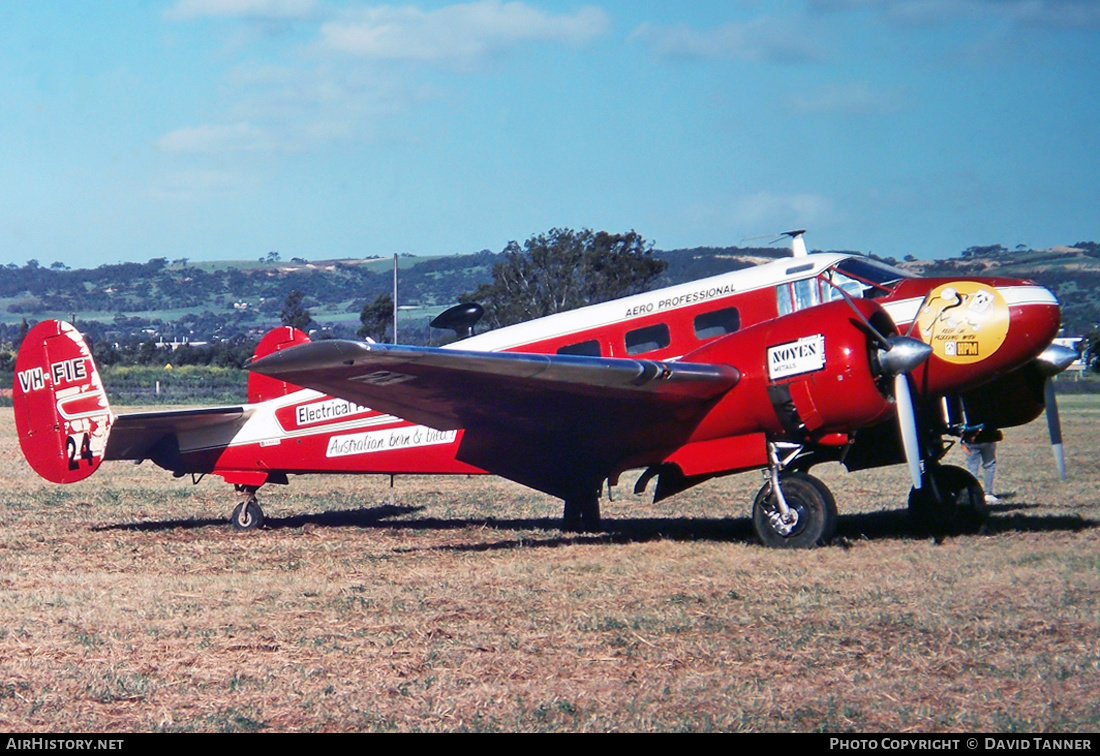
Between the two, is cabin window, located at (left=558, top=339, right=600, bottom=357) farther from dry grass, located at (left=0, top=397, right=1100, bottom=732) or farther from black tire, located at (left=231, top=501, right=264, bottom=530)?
black tire, located at (left=231, top=501, right=264, bottom=530)

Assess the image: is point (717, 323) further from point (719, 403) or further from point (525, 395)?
point (525, 395)

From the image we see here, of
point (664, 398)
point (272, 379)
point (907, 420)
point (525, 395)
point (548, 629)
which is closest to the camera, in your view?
point (548, 629)

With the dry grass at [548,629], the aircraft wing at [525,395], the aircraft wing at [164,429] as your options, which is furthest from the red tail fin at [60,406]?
the aircraft wing at [525,395]

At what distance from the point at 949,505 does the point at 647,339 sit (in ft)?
11.0

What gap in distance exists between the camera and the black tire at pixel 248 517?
12266mm

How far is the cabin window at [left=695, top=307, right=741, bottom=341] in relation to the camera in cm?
1046

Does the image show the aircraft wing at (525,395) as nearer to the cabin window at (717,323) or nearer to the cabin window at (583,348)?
the cabin window at (583,348)

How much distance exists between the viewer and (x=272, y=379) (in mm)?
12562

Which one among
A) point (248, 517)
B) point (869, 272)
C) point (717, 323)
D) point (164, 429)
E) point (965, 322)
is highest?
point (869, 272)

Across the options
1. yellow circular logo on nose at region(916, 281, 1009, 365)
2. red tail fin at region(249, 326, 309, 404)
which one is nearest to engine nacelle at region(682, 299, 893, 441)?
yellow circular logo on nose at region(916, 281, 1009, 365)

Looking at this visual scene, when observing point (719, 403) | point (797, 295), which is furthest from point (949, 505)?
point (719, 403)

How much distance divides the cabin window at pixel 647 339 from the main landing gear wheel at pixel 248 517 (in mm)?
4676

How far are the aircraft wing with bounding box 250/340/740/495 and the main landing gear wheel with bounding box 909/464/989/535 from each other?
107 inches
